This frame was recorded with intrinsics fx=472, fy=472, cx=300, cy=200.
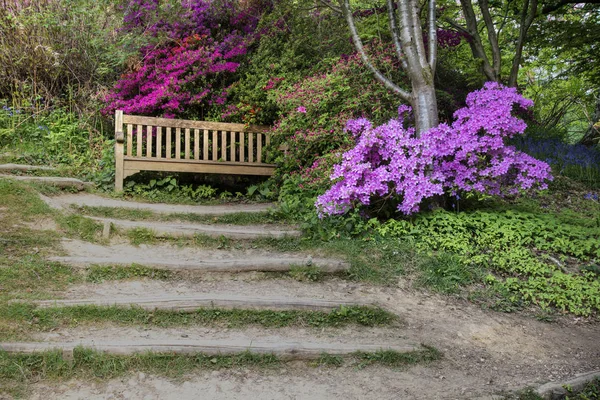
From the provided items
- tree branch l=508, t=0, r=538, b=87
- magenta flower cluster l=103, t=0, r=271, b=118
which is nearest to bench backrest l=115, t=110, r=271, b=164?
magenta flower cluster l=103, t=0, r=271, b=118

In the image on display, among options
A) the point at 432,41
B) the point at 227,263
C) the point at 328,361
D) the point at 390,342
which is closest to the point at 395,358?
the point at 390,342

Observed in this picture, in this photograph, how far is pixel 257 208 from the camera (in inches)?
254

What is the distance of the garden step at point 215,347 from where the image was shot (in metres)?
3.04

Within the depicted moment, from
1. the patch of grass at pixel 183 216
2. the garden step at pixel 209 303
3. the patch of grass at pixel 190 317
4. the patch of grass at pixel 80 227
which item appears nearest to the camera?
the patch of grass at pixel 190 317

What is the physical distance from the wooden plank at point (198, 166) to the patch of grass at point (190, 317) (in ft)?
10.7

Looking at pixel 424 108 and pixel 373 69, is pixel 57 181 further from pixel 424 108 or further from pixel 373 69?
pixel 424 108

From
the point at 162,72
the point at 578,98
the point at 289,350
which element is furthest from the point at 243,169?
the point at 578,98

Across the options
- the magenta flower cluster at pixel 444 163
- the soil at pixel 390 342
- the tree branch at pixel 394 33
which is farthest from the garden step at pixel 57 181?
the tree branch at pixel 394 33

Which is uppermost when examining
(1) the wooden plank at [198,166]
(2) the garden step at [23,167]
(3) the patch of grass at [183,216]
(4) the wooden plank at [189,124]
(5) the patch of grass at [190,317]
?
(4) the wooden plank at [189,124]

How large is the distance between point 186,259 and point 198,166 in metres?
2.26

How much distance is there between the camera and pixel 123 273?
14.1ft

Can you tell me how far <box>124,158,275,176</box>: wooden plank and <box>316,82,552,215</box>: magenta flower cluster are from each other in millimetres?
2190

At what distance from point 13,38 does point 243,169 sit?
4.68 meters

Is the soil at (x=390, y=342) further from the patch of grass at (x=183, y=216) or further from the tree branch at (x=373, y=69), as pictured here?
the tree branch at (x=373, y=69)
